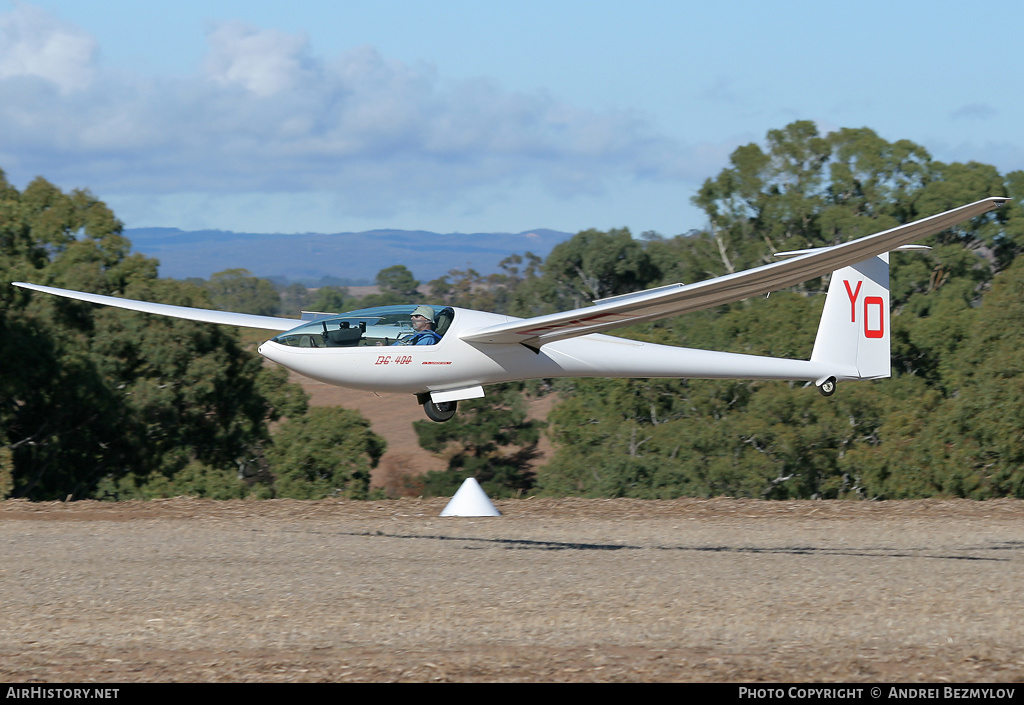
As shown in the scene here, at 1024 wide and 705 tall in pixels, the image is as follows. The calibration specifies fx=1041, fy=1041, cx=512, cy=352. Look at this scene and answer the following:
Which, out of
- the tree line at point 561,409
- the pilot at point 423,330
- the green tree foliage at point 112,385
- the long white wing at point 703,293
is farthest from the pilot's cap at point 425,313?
the green tree foliage at point 112,385

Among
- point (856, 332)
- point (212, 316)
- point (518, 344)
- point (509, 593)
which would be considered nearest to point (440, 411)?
point (518, 344)

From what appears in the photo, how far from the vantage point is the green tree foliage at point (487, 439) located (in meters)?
65.9

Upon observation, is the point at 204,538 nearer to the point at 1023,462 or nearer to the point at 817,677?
the point at 817,677

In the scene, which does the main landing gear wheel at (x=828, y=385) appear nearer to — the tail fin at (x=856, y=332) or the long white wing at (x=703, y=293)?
the tail fin at (x=856, y=332)

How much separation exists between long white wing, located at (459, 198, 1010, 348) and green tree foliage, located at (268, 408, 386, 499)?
38356 mm

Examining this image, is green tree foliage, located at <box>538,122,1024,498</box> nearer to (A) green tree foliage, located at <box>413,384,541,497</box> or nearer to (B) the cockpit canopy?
(A) green tree foliage, located at <box>413,384,541,497</box>

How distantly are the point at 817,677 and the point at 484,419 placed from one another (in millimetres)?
56808

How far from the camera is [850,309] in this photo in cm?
1678

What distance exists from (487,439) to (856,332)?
170ft

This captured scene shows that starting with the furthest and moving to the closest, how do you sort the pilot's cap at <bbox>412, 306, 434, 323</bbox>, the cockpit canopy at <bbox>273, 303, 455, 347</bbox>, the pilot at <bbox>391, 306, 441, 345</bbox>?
the pilot's cap at <bbox>412, 306, 434, 323</bbox> → the pilot at <bbox>391, 306, 441, 345</bbox> → the cockpit canopy at <bbox>273, 303, 455, 347</bbox>

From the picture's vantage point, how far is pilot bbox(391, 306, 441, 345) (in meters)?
14.0

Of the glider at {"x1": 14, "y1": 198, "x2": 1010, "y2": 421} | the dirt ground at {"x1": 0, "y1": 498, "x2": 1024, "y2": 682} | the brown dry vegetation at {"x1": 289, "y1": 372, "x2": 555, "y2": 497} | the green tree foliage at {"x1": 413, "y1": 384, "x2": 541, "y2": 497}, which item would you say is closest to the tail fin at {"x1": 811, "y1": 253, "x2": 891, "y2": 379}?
the glider at {"x1": 14, "y1": 198, "x2": 1010, "y2": 421}

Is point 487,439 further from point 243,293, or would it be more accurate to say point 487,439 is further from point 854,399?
point 243,293
